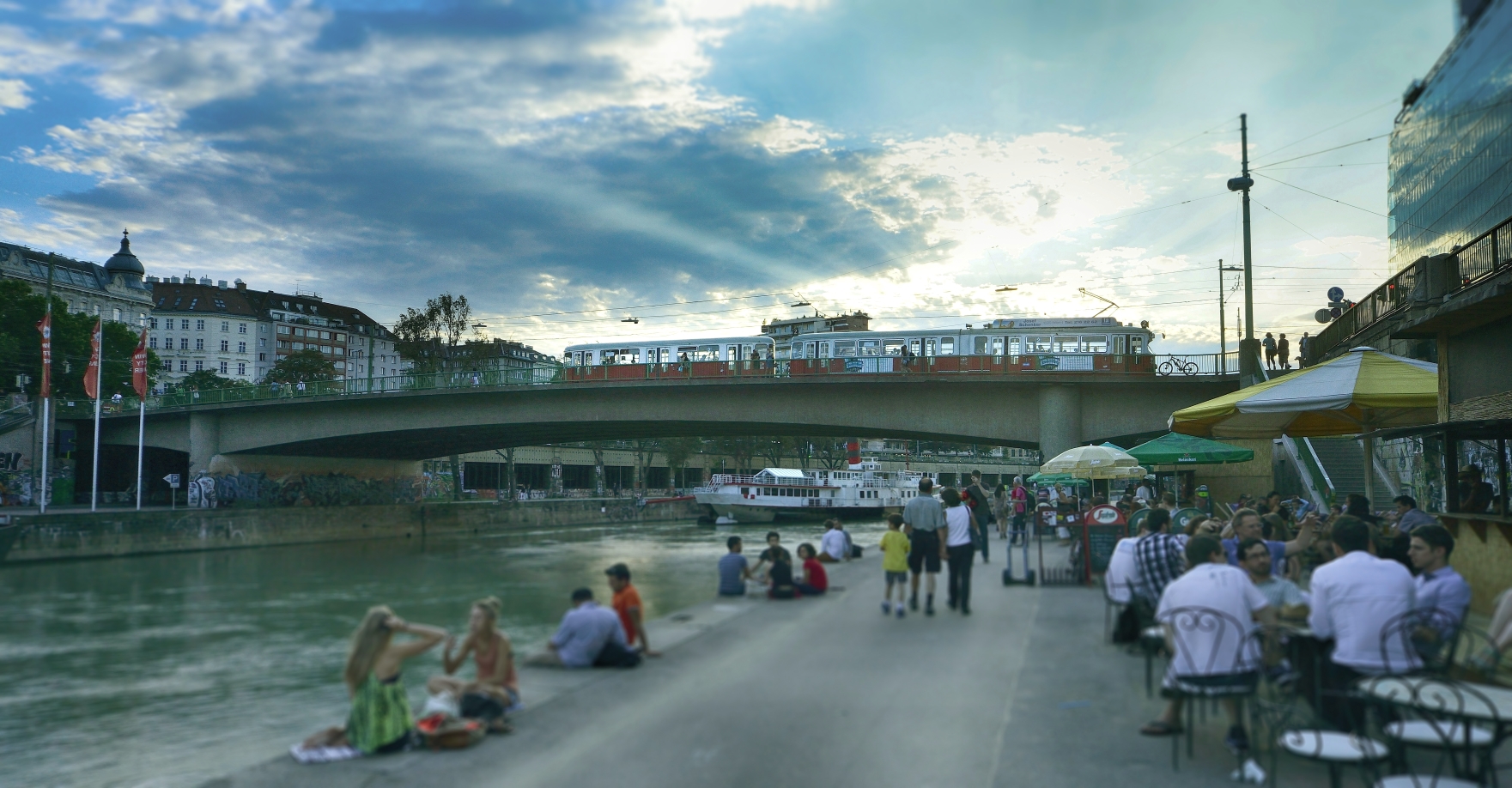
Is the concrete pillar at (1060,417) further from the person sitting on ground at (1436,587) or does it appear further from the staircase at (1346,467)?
the person sitting on ground at (1436,587)

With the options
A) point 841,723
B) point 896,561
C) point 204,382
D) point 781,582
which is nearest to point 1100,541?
point 896,561

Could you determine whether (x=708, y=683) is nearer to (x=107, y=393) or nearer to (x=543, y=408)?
(x=543, y=408)

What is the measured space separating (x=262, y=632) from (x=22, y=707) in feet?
19.7

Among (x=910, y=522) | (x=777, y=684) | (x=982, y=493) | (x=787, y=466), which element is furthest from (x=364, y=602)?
(x=787, y=466)

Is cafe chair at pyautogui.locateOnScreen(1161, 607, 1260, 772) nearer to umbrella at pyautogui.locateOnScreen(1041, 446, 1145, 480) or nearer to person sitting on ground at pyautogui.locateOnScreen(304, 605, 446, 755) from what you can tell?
person sitting on ground at pyautogui.locateOnScreen(304, 605, 446, 755)

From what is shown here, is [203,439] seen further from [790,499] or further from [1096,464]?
[1096,464]

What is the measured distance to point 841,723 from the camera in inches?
296

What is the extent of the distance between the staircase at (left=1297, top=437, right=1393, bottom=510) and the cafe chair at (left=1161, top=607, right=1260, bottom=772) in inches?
767

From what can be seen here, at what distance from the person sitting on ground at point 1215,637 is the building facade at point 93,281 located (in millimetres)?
105573

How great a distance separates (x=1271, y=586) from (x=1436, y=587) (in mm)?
1211

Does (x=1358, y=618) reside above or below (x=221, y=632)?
above

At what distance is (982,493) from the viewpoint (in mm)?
21312

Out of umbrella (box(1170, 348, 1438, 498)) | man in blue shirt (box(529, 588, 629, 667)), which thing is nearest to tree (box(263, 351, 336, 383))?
man in blue shirt (box(529, 588, 629, 667))

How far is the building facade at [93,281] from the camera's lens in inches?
3725
